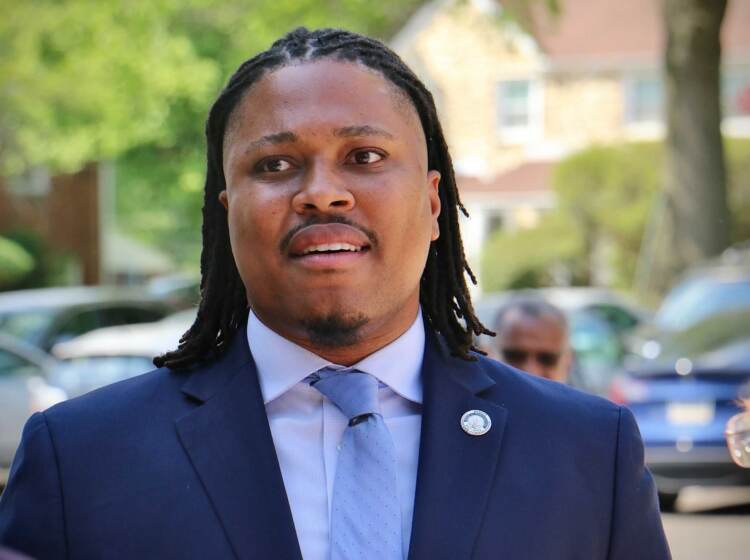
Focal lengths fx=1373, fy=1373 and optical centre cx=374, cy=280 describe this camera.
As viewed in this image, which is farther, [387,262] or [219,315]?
[219,315]

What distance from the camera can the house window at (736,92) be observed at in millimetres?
34156

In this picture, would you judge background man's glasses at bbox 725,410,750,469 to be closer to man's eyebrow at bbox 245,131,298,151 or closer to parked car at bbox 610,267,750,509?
man's eyebrow at bbox 245,131,298,151

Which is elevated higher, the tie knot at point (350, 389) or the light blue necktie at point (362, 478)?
the tie knot at point (350, 389)

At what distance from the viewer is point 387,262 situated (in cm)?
232

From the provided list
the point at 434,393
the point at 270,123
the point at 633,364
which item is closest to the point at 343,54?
the point at 270,123

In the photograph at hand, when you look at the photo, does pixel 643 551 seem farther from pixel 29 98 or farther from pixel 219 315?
pixel 29 98

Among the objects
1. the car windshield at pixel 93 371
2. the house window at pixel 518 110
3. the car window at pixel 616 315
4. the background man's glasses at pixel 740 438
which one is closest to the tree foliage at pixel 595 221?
the house window at pixel 518 110

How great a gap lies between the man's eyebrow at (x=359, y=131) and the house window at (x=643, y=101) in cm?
3380

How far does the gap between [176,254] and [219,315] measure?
50.2m

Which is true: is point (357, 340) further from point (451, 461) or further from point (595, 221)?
point (595, 221)

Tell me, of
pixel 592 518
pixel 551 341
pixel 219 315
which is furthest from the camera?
pixel 551 341

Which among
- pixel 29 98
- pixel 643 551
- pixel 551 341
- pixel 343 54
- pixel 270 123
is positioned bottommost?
pixel 643 551

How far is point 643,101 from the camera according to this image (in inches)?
1391

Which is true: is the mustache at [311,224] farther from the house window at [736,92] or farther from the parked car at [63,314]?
the house window at [736,92]
